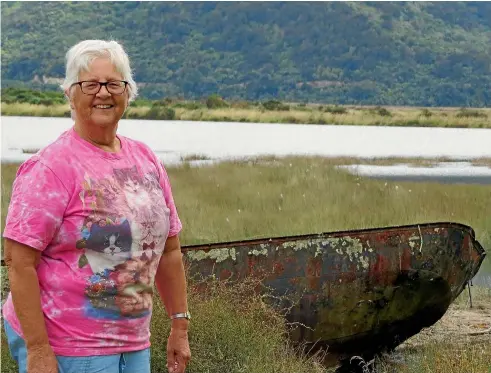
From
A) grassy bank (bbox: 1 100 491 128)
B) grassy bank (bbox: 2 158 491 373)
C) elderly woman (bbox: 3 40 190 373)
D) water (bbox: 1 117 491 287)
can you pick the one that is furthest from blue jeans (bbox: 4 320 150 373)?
grassy bank (bbox: 1 100 491 128)

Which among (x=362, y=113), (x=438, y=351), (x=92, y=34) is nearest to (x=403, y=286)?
(x=438, y=351)

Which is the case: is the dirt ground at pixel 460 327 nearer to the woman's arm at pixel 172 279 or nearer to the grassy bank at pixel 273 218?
the grassy bank at pixel 273 218

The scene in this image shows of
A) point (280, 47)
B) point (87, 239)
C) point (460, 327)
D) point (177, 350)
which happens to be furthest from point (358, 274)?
point (280, 47)

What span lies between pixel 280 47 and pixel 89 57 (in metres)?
111

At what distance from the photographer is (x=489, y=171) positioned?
2880cm

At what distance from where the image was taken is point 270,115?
2630 inches

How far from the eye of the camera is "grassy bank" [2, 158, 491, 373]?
537 centimetres

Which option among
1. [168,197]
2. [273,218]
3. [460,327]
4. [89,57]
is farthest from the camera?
[273,218]

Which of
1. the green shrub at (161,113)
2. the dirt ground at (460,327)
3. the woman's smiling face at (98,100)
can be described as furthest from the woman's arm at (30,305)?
the green shrub at (161,113)

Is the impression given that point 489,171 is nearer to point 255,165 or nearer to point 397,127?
point 255,165

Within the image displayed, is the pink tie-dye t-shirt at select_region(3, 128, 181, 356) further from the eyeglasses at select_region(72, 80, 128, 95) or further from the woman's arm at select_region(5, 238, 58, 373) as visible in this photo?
the eyeglasses at select_region(72, 80, 128, 95)

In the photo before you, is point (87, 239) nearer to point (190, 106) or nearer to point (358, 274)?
point (358, 274)

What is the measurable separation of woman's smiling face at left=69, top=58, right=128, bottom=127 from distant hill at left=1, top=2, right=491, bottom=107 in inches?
3229

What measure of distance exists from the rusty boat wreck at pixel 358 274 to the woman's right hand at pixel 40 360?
3.25m
